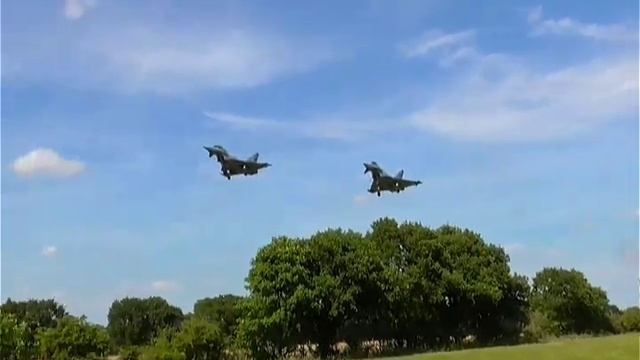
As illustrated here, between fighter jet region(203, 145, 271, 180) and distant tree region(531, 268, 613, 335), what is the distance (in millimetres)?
76136

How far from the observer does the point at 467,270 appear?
255 ft

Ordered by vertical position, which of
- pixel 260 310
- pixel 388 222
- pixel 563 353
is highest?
pixel 388 222

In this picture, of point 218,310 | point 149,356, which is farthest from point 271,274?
point 218,310

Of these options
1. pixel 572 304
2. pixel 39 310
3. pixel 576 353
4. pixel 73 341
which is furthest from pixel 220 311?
pixel 576 353

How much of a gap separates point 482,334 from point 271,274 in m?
23.4

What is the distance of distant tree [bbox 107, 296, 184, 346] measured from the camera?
408 ft

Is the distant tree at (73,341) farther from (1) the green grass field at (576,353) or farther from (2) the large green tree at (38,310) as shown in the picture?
(2) the large green tree at (38,310)

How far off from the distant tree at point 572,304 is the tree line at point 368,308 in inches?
4.6

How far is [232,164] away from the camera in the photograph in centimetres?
1906

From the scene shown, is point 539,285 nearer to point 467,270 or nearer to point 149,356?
point 467,270

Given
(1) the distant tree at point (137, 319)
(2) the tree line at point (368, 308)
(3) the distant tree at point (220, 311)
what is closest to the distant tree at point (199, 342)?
(2) the tree line at point (368, 308)

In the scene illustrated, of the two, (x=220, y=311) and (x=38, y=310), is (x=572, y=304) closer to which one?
(x=220, y=311)

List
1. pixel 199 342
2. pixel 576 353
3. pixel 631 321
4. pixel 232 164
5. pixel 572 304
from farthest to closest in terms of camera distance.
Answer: pixel 631 321, pixel 572 304, pixel 199 342, pixel 576 353, pixel 232 164

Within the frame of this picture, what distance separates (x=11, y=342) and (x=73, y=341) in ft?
15.1
